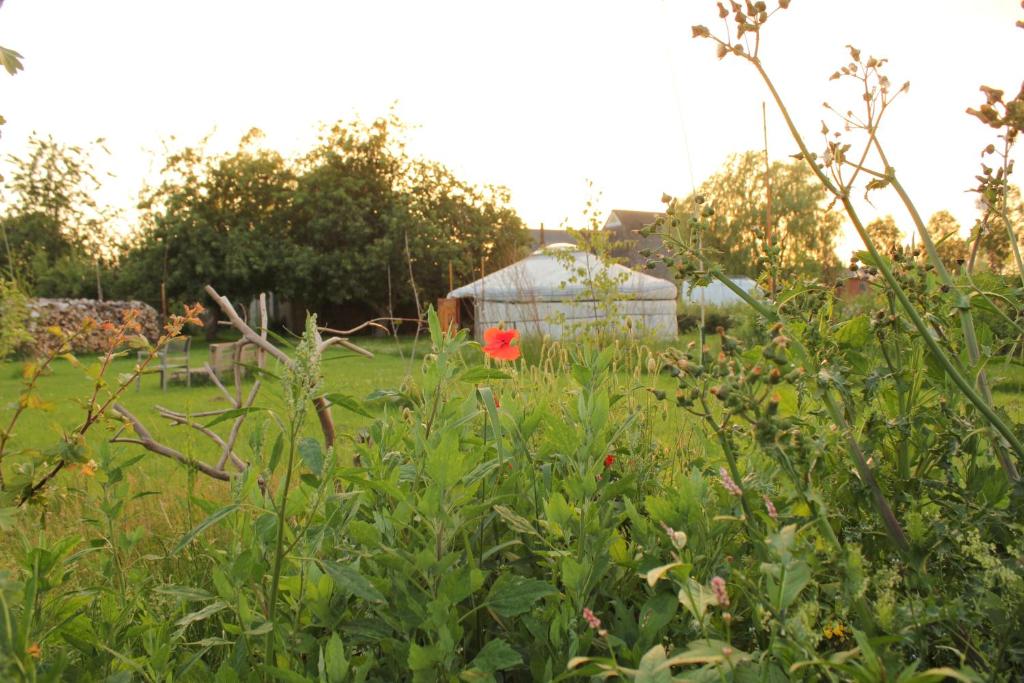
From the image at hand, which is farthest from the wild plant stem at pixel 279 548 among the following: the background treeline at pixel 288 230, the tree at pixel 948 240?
the background treeline at pixel 288 230

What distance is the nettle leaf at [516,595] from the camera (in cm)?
91

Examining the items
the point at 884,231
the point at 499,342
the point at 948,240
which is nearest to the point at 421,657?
the point at 884,231

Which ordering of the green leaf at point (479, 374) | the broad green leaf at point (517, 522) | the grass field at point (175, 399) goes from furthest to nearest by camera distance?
the grass field at point (175, 399)
the green leaf at point (479, 374)
the broad green leaf at point (517, 522)

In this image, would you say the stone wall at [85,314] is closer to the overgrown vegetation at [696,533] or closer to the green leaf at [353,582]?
the overgrown vegetation at [696,533]

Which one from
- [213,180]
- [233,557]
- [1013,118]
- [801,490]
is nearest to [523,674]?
[233,557]

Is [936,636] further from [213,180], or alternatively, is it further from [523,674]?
[213,180]

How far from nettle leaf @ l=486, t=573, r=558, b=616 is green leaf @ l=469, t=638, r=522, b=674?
4 centimetres

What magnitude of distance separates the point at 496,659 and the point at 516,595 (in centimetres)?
8

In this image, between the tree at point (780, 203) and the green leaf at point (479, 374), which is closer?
the green leaf at point (479, 374)

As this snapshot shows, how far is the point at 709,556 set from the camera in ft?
3.32

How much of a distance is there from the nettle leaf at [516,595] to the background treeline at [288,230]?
2314cm

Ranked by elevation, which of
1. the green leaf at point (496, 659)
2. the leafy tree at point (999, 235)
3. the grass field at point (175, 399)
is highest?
the leafy tree at point (999, 235)

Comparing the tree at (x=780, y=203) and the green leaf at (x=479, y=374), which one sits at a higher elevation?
the tree at (x=780, y=203)

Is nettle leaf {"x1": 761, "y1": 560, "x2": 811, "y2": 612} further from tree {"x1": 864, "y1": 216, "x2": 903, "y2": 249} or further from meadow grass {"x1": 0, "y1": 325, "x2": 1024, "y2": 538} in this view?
tree {"x1": 864, "y1": 216, "x2": 903, "y2": 249}
